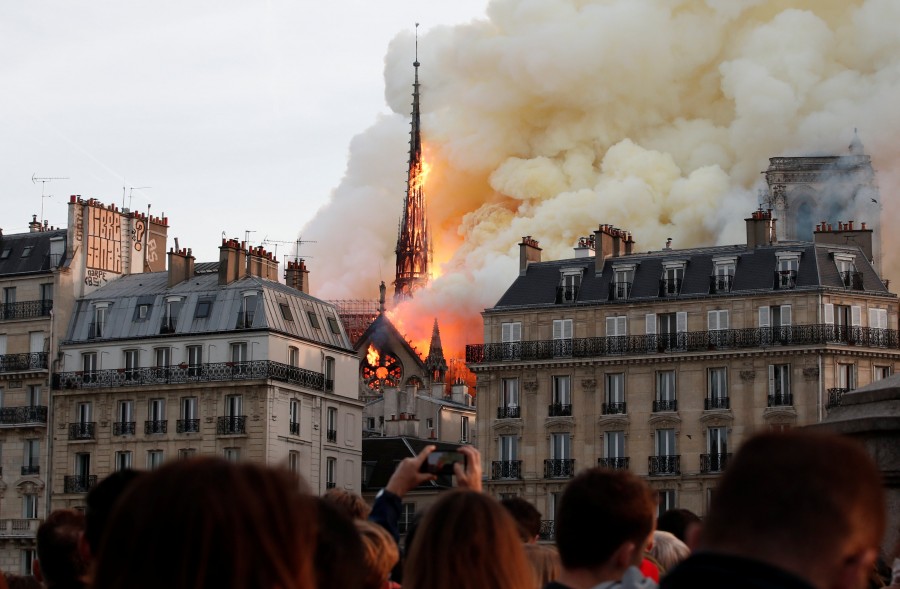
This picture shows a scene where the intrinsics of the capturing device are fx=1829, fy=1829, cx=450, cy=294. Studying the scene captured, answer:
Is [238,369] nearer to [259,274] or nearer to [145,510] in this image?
[259,274]

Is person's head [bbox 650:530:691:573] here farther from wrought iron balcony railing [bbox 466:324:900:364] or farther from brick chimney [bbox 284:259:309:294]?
brick chimney [bbox 284:259:309:294]

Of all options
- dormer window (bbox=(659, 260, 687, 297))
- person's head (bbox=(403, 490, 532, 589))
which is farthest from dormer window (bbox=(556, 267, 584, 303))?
person's head (bbox=(403, 490, 532, 589))

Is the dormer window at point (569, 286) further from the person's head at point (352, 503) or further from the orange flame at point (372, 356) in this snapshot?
the person's head at point (352, 503)

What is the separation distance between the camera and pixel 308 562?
4.39 metres

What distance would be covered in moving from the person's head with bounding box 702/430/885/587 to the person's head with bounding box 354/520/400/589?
12.4ft

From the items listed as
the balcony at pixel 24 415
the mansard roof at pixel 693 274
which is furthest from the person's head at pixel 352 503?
the balcony at pixel 24 415

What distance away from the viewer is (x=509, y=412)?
202 ft

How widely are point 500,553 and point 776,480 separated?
264 cm

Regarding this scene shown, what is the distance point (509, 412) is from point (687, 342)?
259 inches

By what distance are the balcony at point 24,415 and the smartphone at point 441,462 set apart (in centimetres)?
5564

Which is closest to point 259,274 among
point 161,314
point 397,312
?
point 161,314

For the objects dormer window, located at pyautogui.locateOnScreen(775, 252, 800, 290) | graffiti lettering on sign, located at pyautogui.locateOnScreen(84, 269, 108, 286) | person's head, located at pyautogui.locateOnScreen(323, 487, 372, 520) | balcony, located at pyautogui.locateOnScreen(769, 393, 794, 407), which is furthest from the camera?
graffiti lettering on sign, located at pyautogui.locateOnScreen(84, 269, 108, 286)

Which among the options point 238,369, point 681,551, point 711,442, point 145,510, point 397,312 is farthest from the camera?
point 397,312

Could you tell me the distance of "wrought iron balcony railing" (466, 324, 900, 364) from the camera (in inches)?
2249
